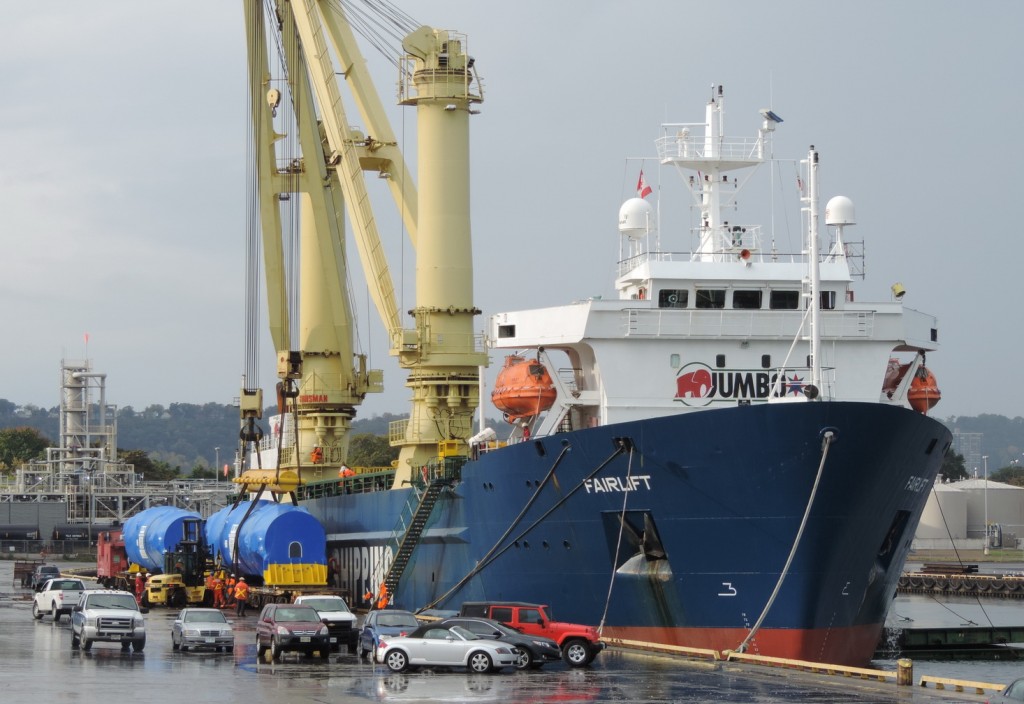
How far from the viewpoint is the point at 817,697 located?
22.6 metres

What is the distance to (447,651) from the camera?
87.1ft

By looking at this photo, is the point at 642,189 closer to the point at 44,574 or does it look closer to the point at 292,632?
the point at 292,632

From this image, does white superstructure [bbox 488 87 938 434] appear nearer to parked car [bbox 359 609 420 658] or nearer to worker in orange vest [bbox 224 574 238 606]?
parked car [bbox 359 609 420 658]

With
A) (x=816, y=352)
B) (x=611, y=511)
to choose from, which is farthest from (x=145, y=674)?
(x=816, y=352)

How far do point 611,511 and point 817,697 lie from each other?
8.19m

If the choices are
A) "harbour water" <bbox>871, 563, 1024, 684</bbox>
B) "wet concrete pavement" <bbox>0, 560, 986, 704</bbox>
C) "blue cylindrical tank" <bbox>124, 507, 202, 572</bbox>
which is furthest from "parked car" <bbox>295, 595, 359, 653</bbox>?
"blue cylindrical tank" <bbox>124, 507, 202, 572</bbox>

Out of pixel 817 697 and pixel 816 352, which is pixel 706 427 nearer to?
pixel 816 352

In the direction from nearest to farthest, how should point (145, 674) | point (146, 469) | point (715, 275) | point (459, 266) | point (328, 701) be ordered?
point (328, 701), point (145, 674), point (715, 275), point (459, 266), point (146, 469)

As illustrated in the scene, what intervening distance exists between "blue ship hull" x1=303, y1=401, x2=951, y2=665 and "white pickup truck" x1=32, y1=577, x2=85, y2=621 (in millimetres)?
15446

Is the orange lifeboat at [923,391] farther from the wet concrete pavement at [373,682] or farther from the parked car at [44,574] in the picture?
the parked car at [44,574]

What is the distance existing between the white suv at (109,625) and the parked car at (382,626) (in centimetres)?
488

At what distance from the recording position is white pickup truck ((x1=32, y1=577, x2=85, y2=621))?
1641 inches

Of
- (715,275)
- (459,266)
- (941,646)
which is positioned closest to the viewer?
(715,275)

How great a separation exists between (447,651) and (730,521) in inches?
230
